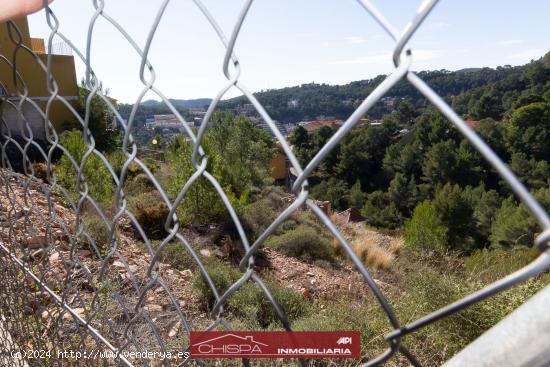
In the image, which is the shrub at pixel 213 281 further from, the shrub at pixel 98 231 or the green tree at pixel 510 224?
the green tree at pixel 510 224

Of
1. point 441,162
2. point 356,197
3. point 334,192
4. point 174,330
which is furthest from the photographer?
point 356,197

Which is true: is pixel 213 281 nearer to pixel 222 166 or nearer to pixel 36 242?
pixel 36 242

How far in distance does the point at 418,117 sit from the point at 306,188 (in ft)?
87.9

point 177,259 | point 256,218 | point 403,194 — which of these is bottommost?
point 403,194

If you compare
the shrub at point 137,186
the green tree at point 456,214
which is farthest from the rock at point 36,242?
the green tree at point 456,214

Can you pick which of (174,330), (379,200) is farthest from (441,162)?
(174,330)

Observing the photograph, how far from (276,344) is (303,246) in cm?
629

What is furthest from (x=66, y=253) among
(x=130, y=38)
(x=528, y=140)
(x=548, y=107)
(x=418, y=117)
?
(x=418, y=117)

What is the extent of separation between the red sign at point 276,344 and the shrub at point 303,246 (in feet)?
20.0

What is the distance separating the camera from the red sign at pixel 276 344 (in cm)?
55

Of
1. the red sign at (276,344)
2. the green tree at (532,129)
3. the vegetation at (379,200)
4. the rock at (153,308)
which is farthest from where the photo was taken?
the green tree at (532,129)

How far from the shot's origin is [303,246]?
6.82m

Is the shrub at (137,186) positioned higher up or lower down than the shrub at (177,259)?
higher up

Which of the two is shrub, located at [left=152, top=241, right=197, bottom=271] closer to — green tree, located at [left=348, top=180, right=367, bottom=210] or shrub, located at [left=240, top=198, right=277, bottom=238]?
shrub, located at [left=240, top=198, right=277, bottom=238]
